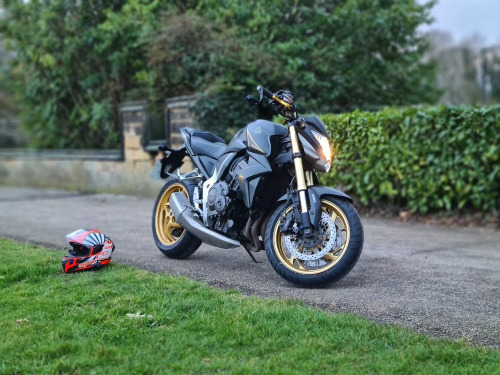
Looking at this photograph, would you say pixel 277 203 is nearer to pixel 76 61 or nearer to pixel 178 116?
pixel 178 116

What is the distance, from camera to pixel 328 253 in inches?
197

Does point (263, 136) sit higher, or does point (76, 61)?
point (76, 61)

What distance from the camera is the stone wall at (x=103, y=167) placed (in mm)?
12078

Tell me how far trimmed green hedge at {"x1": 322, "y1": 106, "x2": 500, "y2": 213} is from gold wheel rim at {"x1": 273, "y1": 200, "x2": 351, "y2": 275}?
3779 millimetres

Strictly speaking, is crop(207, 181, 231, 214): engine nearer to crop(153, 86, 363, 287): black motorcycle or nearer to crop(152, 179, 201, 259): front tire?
crop(153, 86, 363, 287): black motorcycle

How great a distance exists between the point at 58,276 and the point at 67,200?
7.03 meters

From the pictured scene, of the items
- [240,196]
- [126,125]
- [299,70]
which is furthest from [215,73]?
[240,196]

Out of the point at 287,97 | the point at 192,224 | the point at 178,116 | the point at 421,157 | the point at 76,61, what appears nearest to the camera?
the point at 287,97

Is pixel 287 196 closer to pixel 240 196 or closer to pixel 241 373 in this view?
pixel 240 196

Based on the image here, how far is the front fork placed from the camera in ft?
16.1

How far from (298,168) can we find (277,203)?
16.4 inches

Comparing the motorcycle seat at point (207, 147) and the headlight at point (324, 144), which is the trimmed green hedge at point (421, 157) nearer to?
the motorcycle seat at point (207, 147)

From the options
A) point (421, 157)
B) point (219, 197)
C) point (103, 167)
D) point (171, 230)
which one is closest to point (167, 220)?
point (171, 230)

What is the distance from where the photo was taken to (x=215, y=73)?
1126cm
